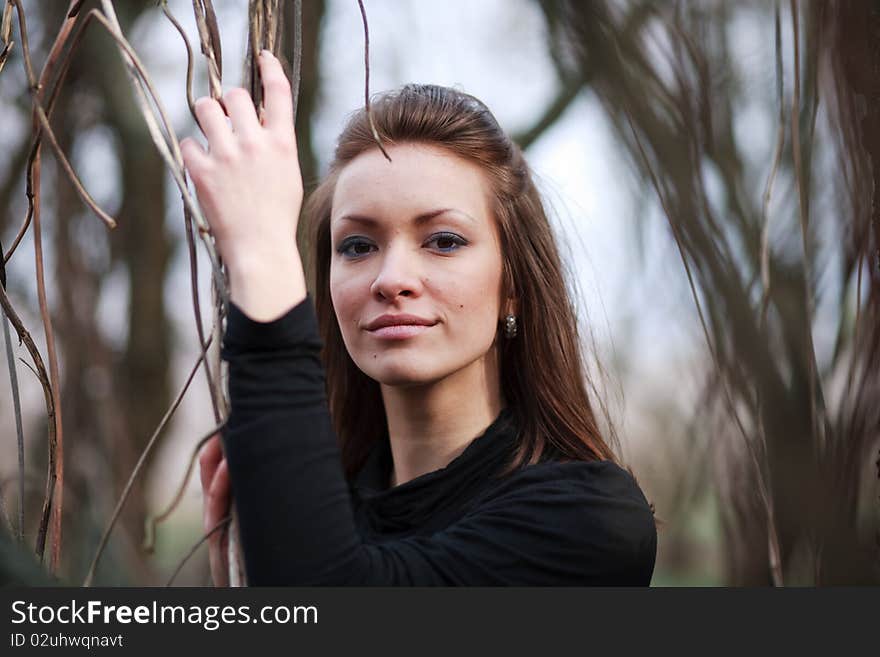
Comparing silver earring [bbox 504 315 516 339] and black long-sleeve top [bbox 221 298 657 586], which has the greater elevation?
silver earring [bbox 504 315 516 339]

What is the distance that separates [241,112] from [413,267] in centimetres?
48

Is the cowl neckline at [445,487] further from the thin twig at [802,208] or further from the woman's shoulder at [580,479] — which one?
the thin twig at [802,208]

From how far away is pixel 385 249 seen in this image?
1.47 meters

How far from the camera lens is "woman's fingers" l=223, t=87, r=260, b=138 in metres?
1.00

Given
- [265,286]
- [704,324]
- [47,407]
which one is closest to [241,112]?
[265,286]

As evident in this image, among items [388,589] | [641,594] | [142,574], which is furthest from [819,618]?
[142,574]

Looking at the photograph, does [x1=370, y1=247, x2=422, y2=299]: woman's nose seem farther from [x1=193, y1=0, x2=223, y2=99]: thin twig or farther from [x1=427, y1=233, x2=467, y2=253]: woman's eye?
[x1=193, y1=0, x2=223, y2=99]: thin twig

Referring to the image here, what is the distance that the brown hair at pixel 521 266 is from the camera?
5.15 feet

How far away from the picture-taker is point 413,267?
1.43 m

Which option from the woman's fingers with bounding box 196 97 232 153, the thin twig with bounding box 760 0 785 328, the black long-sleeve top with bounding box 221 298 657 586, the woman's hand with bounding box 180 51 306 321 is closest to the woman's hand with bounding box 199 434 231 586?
the black long-sleeve top with bounding box 221 298 657 586

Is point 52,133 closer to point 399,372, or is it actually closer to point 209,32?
point 209,32

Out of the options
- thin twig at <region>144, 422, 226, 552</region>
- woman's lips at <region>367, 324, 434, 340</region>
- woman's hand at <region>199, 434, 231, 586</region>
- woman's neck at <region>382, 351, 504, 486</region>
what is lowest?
thin twig at <region>144, 422, 226, 552</region>

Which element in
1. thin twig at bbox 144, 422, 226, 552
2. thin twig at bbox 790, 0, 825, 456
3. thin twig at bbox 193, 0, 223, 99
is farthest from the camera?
thin twig at bbox 790, 0, 825, 456

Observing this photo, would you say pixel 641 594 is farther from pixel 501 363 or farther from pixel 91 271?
pixel 91 271
